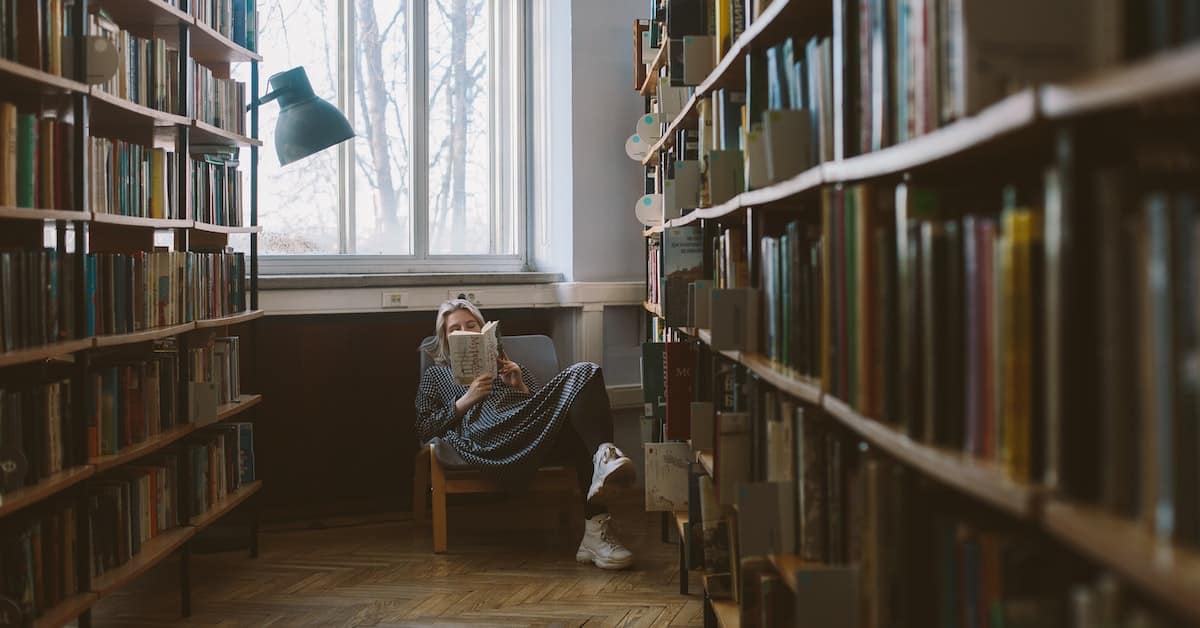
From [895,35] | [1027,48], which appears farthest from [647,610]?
[1027,48]

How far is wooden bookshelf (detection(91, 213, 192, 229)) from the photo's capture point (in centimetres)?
227

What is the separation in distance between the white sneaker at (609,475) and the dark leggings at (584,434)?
0.41 feet

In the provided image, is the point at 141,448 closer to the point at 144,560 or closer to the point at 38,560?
the point at 144,560

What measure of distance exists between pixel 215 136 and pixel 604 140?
163 centimetres

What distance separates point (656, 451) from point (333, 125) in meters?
1.67

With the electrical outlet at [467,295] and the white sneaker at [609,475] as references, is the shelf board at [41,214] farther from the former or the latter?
the electrical outlet at [467,295]

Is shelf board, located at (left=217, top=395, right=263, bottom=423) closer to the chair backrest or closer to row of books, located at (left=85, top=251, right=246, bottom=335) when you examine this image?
row of books, located at (left=85, top=251, right=246, bottom=335)

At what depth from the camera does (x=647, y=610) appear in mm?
2736

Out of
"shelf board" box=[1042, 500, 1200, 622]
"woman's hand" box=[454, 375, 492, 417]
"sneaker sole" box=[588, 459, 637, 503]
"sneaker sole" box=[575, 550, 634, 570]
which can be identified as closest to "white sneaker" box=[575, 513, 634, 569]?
"sneaker sole" box=[575, 550, 634, 570]

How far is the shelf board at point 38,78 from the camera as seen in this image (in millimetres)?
1904

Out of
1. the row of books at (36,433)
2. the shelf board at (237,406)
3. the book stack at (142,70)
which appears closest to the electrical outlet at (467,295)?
the shelf board at (237,406)

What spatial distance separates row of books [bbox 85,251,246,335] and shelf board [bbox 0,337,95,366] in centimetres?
11

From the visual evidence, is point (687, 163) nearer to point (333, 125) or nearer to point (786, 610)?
point (786, 610)

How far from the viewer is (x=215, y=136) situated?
2977mm
